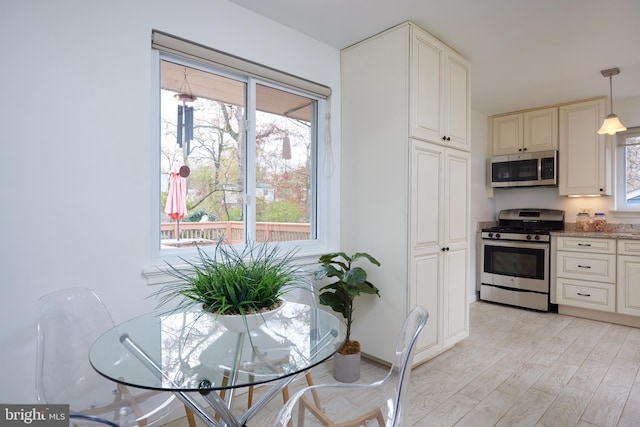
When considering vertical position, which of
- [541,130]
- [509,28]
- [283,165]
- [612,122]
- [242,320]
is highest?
[509,28]

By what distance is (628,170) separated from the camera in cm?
418

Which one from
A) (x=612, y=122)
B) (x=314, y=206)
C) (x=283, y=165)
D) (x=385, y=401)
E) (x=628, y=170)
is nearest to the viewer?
(x=385, y=401)

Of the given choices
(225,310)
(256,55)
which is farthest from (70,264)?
(256,55)

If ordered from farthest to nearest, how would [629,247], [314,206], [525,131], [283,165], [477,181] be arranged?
[477,181] → [525,131] → [629,247] → [314,206] → [283,165]

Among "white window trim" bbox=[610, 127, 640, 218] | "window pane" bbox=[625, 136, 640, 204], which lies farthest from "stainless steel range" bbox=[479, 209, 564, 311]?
"window pane" bbox=[625, 136, 640, 204]

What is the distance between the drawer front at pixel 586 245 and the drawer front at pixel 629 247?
56 millimetres

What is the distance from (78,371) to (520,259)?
4.48 meters

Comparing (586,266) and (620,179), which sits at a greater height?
(620,179)

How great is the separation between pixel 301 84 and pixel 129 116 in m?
1.29

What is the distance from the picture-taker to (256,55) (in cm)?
239

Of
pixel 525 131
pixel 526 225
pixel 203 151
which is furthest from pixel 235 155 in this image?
pixel 526 225

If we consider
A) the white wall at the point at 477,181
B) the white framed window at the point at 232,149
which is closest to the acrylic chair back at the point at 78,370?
the white framed window at the point at 232,149

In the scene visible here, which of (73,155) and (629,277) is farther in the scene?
(629,277)

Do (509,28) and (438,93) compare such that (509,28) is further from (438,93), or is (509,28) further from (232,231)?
(232,231)
